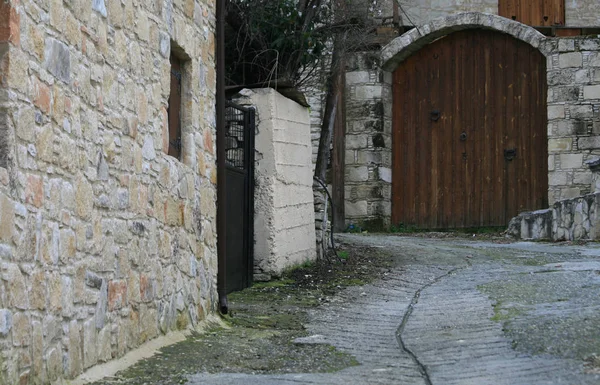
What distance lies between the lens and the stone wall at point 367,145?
1449cm

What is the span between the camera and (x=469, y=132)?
47.4ft

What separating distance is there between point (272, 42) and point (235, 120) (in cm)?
116

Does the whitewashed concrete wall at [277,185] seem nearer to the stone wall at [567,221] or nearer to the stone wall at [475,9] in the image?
the stone wall at [567,221]

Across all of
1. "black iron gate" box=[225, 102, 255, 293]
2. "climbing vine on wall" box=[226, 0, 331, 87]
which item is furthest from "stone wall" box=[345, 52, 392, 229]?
"black iron gate" box=[225, 102, 255, 293]

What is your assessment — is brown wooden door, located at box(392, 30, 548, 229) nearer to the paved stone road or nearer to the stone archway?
the stone archway

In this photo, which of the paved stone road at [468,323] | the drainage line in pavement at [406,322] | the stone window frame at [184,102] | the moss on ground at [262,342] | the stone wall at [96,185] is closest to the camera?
the stone wall at [96,185]

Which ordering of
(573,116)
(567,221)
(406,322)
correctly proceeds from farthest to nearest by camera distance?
(573,116), (567,221), (406,322)

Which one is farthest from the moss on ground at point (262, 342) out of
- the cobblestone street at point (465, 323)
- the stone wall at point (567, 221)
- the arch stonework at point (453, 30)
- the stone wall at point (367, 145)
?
the arch stonework at point (453, 30)

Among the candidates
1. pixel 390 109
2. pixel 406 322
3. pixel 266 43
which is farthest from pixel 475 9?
pixel 406 322

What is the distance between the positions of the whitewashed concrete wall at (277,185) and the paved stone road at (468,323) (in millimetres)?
819

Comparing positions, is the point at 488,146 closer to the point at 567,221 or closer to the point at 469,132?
the point at 469,132

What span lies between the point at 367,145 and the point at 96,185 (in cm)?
1005

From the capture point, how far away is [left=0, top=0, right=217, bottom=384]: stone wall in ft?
12.8

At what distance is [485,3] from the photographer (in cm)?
1622
